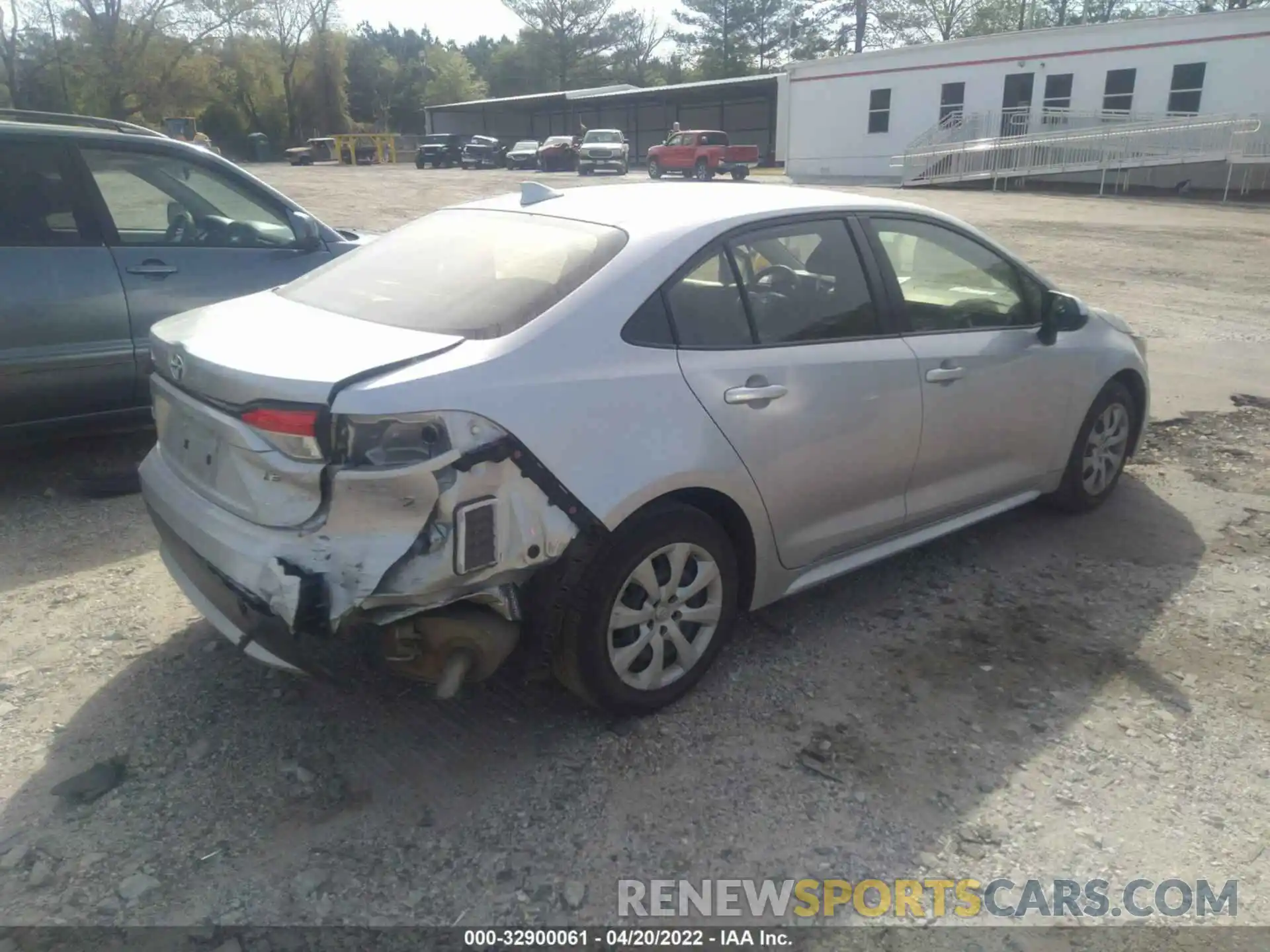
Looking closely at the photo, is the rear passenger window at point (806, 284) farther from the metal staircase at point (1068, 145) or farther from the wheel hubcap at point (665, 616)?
the metal staircase at point (1068, 145)

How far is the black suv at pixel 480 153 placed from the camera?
48719mm

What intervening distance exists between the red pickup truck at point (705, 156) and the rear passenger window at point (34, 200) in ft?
103

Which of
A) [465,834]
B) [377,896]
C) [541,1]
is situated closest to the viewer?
[377,896]

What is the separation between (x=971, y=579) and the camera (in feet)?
14.1

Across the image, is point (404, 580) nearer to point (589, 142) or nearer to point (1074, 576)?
point (1074, 576)

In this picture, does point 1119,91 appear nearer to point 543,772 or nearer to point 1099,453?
point 1099,453

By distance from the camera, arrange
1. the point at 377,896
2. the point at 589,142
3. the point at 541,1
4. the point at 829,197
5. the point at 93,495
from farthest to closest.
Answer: the point at 541,1 < the point at 589,142 < the point at 93,495 < the point at 829,197 < the point at 377,896

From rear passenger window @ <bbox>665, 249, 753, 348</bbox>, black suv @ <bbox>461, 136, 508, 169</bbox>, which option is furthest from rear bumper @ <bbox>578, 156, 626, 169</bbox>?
rear passenger window @ <bbox>665, 249, 753, 348</bbox>

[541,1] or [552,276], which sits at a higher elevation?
[541,1]

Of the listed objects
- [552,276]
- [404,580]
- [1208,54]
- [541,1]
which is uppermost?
[541,1]

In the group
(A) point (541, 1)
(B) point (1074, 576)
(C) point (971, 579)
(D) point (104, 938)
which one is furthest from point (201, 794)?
(A) point (541, 1)

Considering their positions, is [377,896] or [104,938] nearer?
[104,938]

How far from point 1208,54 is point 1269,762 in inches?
1231

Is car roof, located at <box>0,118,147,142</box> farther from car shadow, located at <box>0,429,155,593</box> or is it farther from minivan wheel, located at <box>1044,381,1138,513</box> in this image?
minivan wheel, located at <box>1044,381,1138,513</box>
